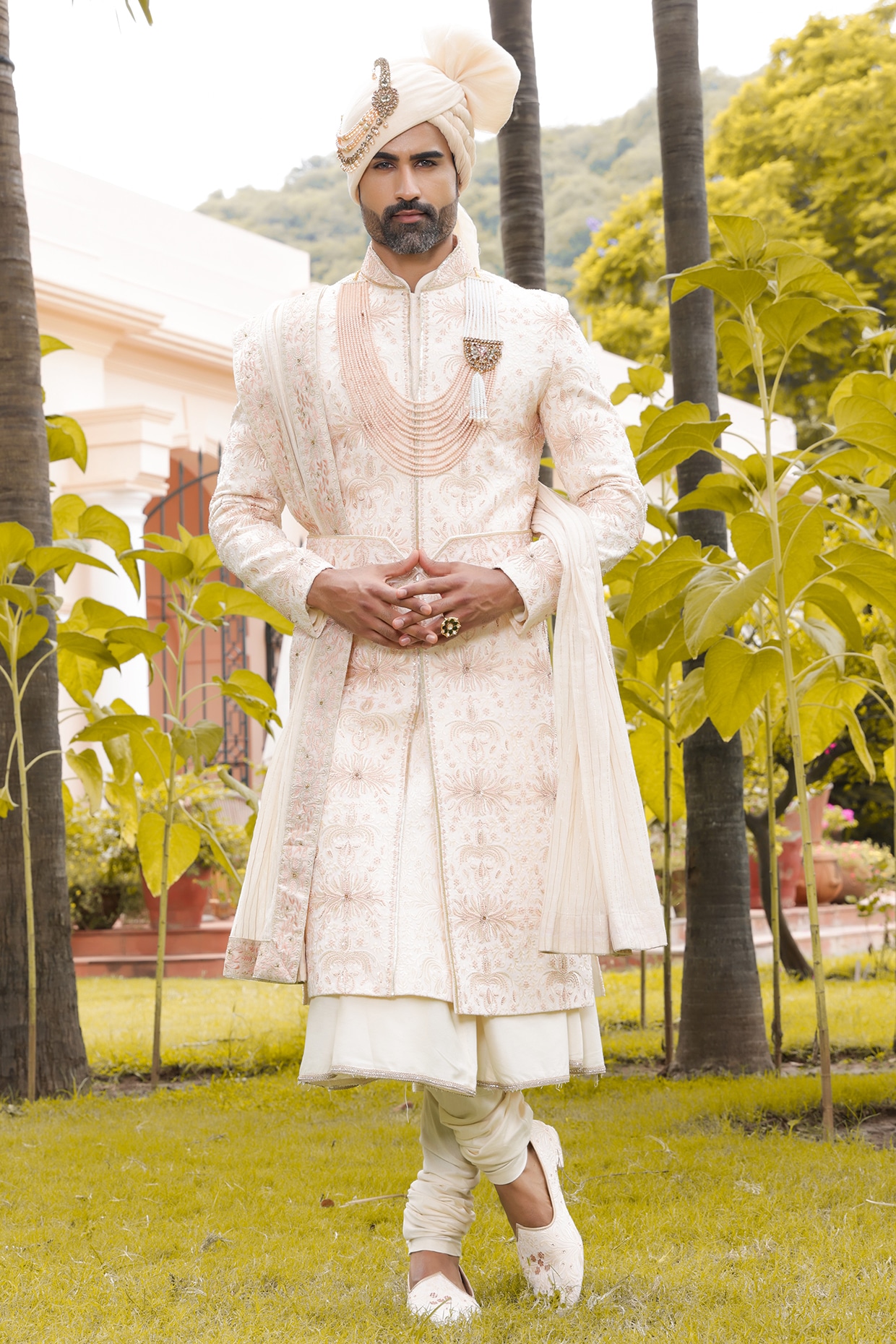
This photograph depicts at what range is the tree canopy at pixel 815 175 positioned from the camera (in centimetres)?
1783

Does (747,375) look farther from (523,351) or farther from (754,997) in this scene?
(523,351)

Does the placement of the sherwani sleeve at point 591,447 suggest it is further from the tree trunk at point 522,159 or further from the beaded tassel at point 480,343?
the tree trunk at point 522,159

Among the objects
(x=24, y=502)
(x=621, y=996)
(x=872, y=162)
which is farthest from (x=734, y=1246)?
(x=872, y=162)

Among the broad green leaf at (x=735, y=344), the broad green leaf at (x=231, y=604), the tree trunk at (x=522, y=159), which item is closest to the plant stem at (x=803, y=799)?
the broad green leaf at (x=735, y=344)

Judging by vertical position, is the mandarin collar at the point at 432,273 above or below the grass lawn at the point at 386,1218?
above

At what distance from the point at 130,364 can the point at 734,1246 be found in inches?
355

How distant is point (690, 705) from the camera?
3.65 m

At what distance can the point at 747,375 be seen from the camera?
20.2 meters

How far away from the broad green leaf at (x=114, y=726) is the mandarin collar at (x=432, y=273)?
6.78 feet

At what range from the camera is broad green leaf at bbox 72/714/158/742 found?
410 centimetres

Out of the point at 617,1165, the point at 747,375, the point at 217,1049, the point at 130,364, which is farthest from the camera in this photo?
the point at 747,375

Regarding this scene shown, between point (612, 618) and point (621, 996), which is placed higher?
point (612, 618)

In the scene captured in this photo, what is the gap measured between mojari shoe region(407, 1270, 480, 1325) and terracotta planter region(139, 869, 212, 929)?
6611 mm

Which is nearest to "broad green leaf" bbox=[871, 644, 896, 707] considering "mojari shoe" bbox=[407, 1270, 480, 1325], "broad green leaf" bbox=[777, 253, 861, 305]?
"broad green leaf" bbox=[777, 253, 861, 305]
